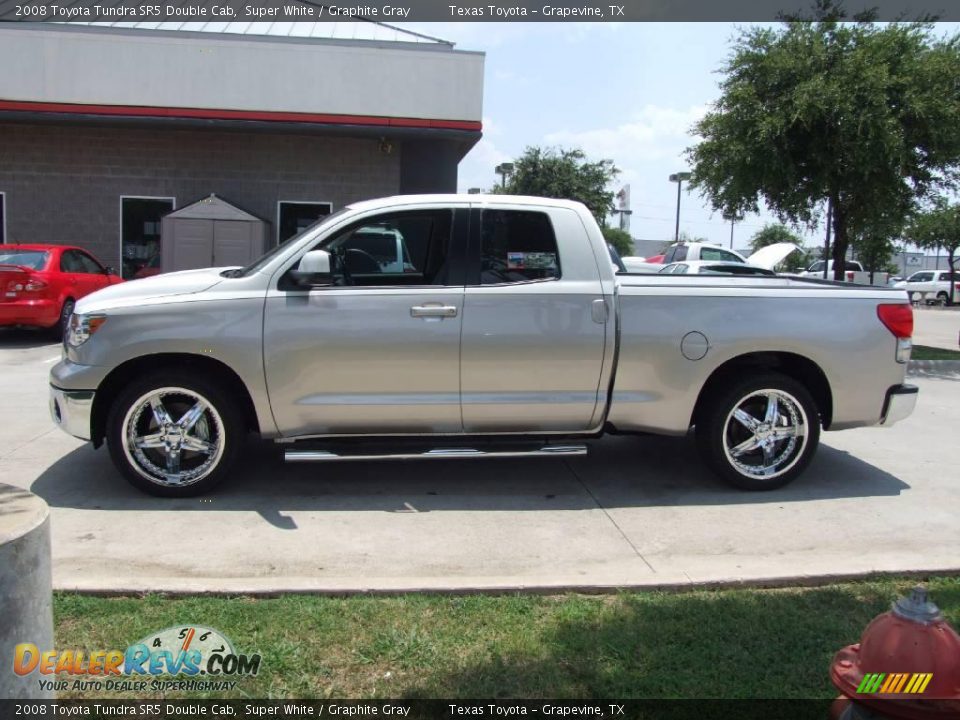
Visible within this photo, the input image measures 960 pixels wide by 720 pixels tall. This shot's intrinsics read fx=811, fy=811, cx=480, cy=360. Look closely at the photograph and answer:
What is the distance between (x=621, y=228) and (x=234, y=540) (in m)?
57.1

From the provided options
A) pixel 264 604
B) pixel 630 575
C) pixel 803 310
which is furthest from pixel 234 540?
pixel 803 310

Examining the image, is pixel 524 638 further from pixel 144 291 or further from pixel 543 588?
pixel 144 291

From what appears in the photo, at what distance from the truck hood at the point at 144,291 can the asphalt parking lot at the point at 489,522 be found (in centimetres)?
124

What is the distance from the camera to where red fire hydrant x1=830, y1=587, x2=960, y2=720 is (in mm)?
2178

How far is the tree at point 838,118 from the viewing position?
39.3 feet

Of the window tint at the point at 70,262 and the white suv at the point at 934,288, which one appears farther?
the white suv at the point at 934,288

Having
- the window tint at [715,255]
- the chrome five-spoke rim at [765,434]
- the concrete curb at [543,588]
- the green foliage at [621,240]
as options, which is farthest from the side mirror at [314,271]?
the green foliage at [621,240]

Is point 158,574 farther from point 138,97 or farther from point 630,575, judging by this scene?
point 138,97

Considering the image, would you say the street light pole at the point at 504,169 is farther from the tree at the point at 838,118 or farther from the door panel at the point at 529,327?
the door panel at the point at 529,327

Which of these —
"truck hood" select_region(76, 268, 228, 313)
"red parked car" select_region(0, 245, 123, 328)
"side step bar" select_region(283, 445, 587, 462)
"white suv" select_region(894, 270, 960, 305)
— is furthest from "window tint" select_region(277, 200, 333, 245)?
"white suv" select_region(894, 270, 960, 305)

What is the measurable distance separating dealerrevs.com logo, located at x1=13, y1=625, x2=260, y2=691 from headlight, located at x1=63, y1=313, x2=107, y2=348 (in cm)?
237

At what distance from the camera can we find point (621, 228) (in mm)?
59406

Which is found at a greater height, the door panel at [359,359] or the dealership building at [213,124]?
the dealership building at [213,124]

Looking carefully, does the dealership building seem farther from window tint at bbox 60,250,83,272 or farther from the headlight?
the headlight
